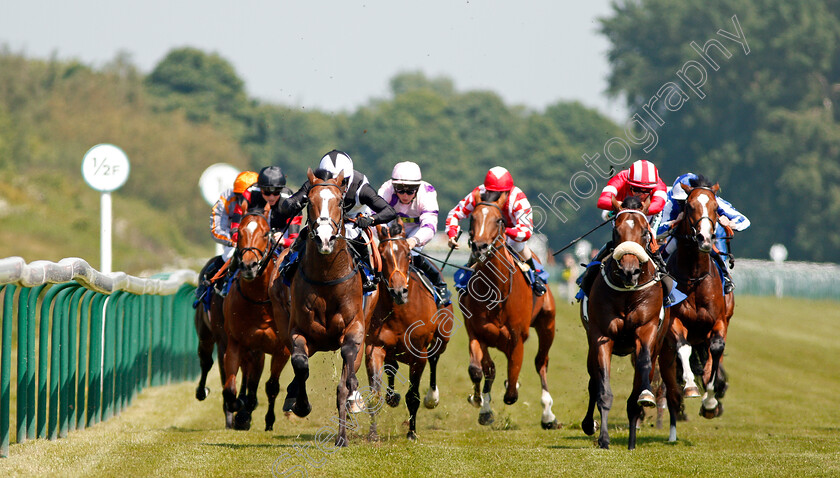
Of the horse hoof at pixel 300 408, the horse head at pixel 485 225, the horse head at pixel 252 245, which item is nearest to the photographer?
the horse hoof at pixel 300 408

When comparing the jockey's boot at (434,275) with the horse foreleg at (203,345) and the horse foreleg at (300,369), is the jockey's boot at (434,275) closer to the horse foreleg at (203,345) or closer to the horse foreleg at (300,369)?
the horse foreleg at (300,369)

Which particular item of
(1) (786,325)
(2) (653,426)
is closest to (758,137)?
(1) (786,325)

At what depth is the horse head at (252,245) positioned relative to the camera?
9.52 meters

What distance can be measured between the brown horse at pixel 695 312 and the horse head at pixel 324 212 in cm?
345

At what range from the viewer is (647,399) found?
8852 millimetres

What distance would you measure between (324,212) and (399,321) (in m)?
1.99

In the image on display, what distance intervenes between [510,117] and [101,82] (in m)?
51.3

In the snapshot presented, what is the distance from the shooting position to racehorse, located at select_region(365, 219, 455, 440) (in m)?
9.14

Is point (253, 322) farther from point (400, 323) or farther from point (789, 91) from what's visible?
point (789, 91)

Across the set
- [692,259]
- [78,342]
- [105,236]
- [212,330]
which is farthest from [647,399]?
[105,236]

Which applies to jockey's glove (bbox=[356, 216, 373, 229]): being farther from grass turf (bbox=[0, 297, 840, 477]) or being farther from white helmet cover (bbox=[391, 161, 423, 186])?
grass turf (bbox=[0, 297, 840, 477])

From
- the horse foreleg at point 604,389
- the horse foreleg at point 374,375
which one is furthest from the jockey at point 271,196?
the horse foreleg at point 604,389

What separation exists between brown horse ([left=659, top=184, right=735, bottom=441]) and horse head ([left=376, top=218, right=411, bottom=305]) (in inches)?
101

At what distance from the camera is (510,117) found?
10094 centimetres
